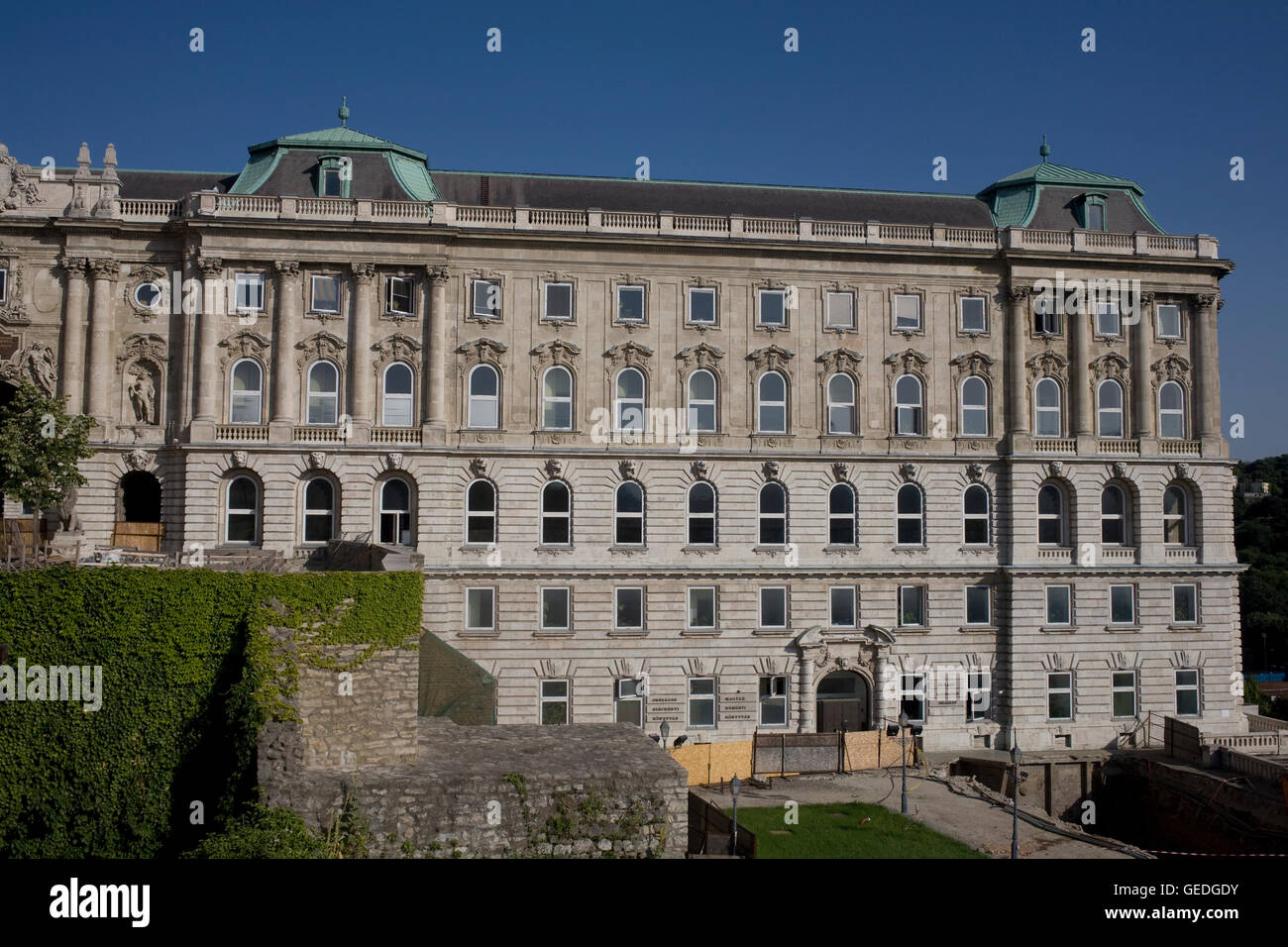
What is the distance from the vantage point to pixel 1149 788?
36.9m

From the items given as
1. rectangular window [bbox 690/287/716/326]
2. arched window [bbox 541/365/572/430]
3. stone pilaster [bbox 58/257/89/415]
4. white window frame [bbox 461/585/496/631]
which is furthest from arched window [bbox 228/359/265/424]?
rectangular window [bbox 690/287/716/326]

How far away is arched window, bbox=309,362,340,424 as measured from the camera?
1491 inches

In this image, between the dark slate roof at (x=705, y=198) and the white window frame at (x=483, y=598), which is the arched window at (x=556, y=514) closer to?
the white window frame at (x=483, y=598)

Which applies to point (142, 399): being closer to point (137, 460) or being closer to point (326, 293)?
point (137, 460)

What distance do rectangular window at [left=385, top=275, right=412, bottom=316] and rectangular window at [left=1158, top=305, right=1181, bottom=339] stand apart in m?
31.8

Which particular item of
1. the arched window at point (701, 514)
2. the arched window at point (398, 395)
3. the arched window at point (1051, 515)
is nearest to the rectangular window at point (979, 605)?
the arched window at point (1051, 515)

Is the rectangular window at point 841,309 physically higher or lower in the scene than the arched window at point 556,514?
higher

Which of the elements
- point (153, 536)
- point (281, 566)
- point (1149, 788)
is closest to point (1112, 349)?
point (1149, 788)

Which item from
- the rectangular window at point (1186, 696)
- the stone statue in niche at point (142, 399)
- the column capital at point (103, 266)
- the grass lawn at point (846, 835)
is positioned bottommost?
the grass lawn at point (846, 835)

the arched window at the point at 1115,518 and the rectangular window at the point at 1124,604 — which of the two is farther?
the arched window at the point at 1115,518

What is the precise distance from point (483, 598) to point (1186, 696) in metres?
29.7

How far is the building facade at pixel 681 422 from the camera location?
1474 inches

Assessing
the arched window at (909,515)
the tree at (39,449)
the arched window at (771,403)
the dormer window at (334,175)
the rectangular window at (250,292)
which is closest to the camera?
the tree at (39,449)

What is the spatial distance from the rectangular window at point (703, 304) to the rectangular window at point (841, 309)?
486 centimetres
